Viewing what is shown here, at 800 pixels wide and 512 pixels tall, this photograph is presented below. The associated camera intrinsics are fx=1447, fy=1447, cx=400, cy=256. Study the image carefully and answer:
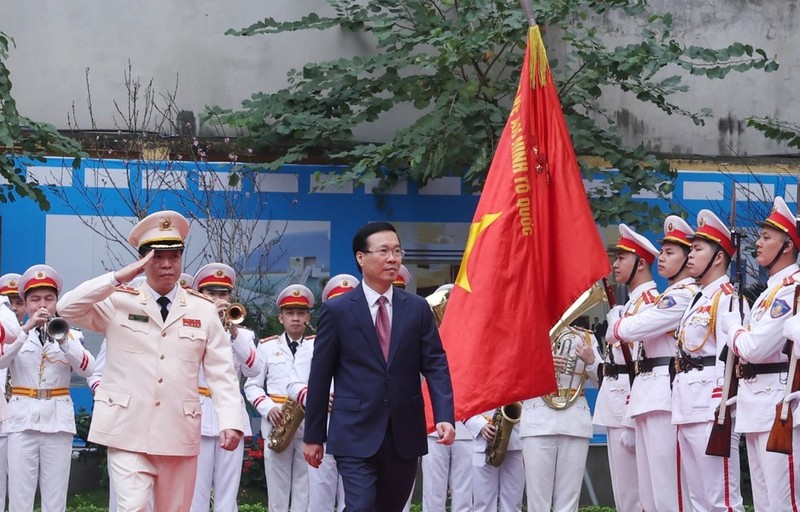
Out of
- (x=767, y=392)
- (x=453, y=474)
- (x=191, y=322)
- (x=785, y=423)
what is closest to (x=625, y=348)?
(x=453, y=474)

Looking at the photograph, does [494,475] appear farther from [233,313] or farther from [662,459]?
[233,313]

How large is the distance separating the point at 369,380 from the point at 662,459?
3610 millimetres

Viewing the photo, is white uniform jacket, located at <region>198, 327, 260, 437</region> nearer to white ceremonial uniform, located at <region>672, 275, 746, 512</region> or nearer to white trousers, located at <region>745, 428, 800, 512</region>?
white ceremonial uniform, located at <region>672, 275, 746, 512</region>

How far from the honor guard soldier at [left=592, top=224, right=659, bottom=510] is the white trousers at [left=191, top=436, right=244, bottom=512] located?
3.22m

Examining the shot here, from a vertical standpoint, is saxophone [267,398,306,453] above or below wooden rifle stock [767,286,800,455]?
below

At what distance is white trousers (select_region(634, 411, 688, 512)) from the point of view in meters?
11.5

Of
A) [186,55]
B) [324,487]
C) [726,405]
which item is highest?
[186,55]

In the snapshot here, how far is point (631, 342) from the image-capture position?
1223 cm

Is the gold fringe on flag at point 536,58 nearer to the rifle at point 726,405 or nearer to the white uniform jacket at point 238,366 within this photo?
the rifle at point 726,405

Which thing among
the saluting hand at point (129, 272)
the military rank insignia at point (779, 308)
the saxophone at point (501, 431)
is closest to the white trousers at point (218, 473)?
the saxophone at point (501, 431)

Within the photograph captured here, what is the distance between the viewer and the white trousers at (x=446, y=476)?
13.6 m

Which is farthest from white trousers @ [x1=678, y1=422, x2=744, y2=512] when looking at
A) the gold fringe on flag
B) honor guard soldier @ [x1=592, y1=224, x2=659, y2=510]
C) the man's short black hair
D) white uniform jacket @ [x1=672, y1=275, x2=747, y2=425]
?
the man's short black hair

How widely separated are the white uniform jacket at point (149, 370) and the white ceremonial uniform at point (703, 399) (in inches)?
149

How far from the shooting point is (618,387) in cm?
1244
